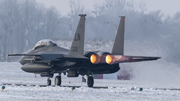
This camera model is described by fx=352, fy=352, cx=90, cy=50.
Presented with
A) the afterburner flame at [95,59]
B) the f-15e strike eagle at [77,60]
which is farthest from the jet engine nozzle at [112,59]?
the afterburner flame at [95,59]

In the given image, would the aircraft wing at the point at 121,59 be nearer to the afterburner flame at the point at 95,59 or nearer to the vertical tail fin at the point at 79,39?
the afterburner flame at the point at 95,59

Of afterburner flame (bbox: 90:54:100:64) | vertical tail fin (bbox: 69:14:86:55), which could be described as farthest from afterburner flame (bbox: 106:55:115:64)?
vertical tail fin (bbox: 69:14:86:55)

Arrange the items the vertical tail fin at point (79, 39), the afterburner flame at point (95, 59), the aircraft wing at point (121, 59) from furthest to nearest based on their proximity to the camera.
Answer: the vertical tail fin at point (79, 39), the afterburner flame at point (95, 59), the aircraft wing at point (121, 59)

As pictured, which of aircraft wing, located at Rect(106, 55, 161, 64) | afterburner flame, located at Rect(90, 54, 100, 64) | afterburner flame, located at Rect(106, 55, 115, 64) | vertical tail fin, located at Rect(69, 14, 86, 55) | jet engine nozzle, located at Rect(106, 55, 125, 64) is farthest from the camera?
vertical tail fin, located at Rect(69, 14, 86, 55)

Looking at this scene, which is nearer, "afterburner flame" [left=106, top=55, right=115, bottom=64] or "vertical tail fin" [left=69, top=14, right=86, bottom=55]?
"afterburner flame" [left=106, top=55, right=115, bottom=64]

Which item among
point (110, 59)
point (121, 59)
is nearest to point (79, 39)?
point (110, 59)

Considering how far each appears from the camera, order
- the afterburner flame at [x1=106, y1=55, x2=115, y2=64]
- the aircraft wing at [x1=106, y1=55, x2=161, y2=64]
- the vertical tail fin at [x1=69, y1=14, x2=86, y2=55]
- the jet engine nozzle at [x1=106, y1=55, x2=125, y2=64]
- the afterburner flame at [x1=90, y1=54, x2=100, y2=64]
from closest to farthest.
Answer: the aircraft wing at [x1=106, y1=55, x2=161, y2=64]
the jet engine nozzle at [x1=106, y1=55, x2=125, y2=64]
the afterburner flame at [x1=106, y1=55, x2=115, y2=64]
the afterburner flame at [x1=90, y1=54, x2=100, y2=64]
the vertical tail fin at [x1=69, y1=14, x2=86, y2=55]

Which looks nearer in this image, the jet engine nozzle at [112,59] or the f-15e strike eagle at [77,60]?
the jet engine nozzle at [112,59]

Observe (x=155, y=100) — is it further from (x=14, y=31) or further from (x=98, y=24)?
(x=14, y=31)

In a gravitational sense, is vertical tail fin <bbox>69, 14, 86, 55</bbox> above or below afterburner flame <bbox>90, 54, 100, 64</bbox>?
above

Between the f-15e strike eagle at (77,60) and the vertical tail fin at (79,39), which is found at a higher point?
the vertical tail fin at (79,39)

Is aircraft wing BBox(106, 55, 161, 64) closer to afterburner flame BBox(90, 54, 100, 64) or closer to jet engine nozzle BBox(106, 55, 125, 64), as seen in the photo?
jet engine nozzle BBox(106, 55, 125, 64)

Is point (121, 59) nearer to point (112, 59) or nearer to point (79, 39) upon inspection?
point (112, 59)

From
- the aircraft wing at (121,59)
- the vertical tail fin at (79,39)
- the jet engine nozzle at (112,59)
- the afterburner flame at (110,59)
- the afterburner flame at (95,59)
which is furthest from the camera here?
the vertical tail fin at (79,39)
